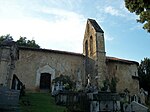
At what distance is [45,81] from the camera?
71.1ft

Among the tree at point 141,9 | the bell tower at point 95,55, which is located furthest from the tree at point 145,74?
the tree at point 141,9

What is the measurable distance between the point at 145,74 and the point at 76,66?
608 inches

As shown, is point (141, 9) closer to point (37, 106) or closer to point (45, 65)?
point (37, 106)

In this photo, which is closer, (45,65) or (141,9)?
(141,9)

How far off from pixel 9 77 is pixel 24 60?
7.23 meters

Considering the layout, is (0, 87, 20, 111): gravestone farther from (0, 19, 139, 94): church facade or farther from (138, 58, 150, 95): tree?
(138, 58, 150, 95): tree

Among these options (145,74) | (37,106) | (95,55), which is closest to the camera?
(37,106)

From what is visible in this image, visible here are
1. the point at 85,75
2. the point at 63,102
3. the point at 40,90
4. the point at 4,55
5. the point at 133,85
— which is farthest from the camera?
the point at 133,85

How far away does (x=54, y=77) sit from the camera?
2161 centimetres

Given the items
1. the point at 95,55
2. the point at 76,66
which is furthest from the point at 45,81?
the point at 95,55

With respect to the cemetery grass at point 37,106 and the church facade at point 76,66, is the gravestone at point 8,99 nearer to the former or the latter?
the cemetery grass at point 37,106

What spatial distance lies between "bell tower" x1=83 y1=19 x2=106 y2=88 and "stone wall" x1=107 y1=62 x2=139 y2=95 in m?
3.06

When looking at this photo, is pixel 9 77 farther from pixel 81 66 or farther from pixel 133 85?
pixel 133 85

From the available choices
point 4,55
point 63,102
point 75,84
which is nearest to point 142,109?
point 63,102
